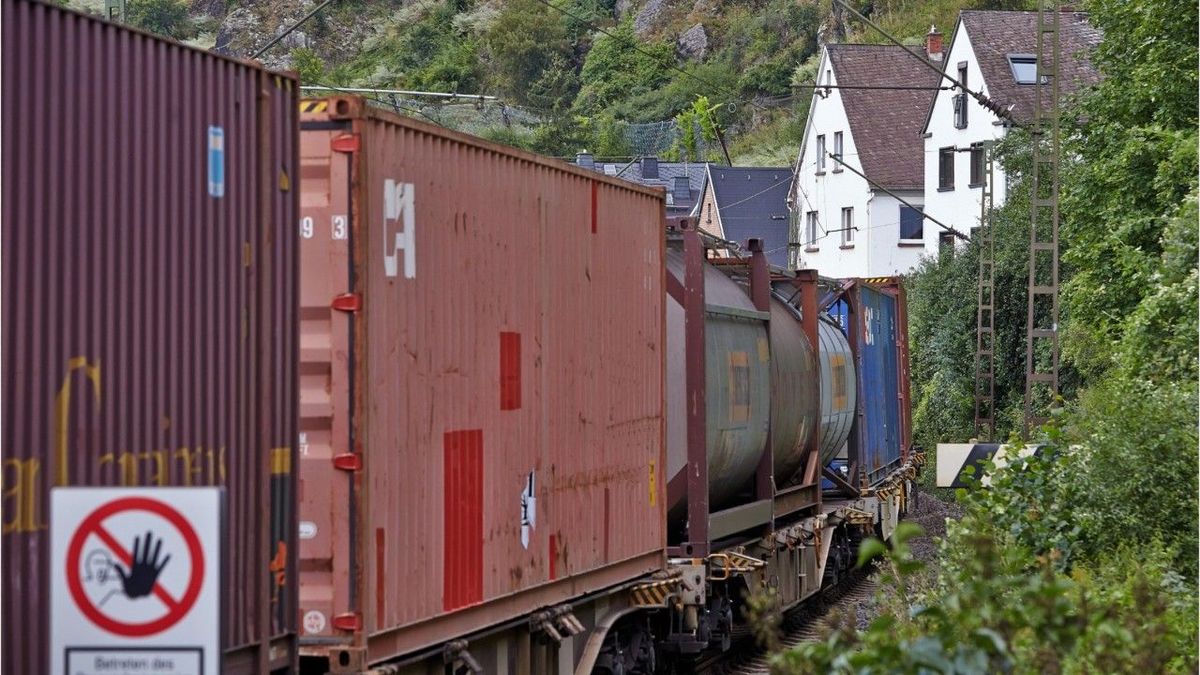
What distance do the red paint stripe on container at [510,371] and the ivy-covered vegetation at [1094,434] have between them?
7.30ft

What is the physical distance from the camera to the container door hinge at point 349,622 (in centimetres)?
775

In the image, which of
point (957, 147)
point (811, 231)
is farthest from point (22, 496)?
point (811, 231)

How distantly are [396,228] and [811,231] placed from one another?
183 ft

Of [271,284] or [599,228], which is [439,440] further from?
[599,228]

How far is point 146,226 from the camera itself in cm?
663

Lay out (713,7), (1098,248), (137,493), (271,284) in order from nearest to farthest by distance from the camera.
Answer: (137,493) < (271,284) < (1098,248) < (713,7)

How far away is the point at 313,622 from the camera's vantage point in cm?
782

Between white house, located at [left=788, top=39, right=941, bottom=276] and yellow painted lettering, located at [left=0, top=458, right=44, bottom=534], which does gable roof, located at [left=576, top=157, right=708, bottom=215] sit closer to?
white house, located at [left=788, top=39, right=941, bottom=276]

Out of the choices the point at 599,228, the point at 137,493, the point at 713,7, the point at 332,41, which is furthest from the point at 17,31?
the point at 332,41

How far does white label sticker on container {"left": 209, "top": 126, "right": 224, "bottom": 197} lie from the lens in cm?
703

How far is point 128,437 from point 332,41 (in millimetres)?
120103

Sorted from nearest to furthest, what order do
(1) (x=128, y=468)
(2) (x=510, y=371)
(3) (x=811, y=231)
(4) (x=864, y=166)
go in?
(1) (x=128, y=468)
(2) (x=510, y=371)
(4) (x=864, y=166)
(3) (x=811, y=231)

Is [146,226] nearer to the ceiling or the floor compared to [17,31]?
nearer to the floor

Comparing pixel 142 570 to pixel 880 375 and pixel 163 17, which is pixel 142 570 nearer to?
pixel 880 375
